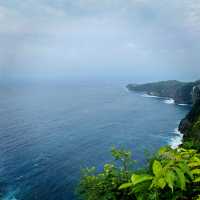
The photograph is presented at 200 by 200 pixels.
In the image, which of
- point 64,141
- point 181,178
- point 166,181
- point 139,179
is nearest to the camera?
point 166,181

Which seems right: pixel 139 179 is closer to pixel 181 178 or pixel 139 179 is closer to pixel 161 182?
pixel 161 182

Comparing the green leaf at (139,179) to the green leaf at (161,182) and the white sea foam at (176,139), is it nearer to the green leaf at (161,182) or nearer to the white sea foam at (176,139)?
the green leaf at (161,182)

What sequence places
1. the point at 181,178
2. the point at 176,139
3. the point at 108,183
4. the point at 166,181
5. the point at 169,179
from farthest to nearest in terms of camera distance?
the point at 176,139 < the point at 108,183 < the point at 181,178 < the point at 166,181 < the point at 169,179

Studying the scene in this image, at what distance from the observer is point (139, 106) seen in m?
186

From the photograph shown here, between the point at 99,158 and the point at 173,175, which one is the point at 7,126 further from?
the point at 173,175

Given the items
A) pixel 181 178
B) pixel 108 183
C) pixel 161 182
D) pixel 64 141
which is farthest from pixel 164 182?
pixel 64 141

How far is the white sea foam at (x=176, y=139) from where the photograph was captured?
9456 cm

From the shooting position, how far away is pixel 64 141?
99062 mm

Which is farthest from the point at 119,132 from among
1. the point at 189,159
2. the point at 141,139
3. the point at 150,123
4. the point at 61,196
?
the point at 189,159

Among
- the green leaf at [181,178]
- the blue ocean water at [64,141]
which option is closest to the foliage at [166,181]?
the green leaf at [181,178]

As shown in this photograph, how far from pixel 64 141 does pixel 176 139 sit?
41.6 meters

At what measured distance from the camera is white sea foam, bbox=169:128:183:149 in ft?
310

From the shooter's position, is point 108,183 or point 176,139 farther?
point 176,139

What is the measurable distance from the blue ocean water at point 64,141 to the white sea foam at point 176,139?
1185 millimetres
